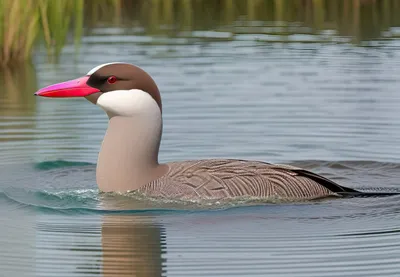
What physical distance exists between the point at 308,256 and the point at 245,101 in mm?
6805

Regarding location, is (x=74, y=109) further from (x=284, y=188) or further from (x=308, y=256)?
(x=308, y=256)

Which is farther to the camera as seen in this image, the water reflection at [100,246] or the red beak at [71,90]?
the red beak at [71,90]

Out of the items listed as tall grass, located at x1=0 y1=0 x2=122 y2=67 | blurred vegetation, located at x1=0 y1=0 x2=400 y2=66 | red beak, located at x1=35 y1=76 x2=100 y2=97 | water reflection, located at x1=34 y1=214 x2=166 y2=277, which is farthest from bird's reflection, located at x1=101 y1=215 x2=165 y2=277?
blurred vegetation, located at x1=0 y1=0 x2=400 y2=66

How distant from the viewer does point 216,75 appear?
16.8 metres

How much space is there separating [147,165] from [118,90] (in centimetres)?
62

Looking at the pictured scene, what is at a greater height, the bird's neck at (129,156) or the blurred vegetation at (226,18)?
the bird's neck at (129,156)

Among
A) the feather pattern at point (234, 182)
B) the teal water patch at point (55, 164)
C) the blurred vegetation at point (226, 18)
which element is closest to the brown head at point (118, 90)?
the feather pattern at point (234, 182)

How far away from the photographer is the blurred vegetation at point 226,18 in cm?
1933

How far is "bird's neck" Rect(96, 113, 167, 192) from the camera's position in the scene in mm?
9656

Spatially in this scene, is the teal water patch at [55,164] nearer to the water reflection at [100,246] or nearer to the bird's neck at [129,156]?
the bird's neck at [129,156]

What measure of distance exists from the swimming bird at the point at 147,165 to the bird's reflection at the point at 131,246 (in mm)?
520

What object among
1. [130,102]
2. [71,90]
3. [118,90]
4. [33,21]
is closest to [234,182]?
[130,102]

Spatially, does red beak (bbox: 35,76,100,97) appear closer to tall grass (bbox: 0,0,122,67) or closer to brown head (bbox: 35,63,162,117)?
brown head (bbox: 35,63,162,117)

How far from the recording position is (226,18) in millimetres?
24812
